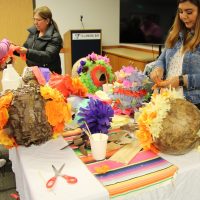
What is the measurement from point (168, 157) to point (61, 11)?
3.81 m

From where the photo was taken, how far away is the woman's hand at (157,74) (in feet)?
5.27

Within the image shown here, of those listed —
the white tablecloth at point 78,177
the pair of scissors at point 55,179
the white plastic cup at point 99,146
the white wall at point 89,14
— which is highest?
the white wall at point 89,14

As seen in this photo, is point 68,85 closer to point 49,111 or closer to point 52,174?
point 49,111

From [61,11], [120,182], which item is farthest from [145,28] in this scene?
[120,182]

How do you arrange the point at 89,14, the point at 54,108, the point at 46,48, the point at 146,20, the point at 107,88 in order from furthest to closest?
the point at 89,14 < the point at 146,20 < the point at 46,48 < the point at 107,88 < the point at 54,108

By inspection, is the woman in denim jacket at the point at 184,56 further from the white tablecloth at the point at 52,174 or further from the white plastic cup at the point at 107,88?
the white tablecloth at the point at 52,174

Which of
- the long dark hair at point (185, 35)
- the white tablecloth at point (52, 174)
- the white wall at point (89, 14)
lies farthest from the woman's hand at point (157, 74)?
the white wall at point (89, 14)

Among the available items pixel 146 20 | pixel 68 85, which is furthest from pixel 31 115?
pixel 146 20

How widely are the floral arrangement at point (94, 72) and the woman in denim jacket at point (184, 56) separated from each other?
0.35 meters

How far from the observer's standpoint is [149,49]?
418cm

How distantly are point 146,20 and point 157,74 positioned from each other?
2015 millimetres

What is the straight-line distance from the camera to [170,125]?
1.08 metres

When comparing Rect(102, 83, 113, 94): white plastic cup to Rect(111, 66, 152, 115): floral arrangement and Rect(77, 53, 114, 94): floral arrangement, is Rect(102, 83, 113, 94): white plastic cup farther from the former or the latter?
Rect(111, 66, 152, 115): floral arrangement

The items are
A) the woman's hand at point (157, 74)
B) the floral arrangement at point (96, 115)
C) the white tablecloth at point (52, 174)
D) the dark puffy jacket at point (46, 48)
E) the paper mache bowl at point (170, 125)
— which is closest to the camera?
the white tablecloth at point (52, 174)
